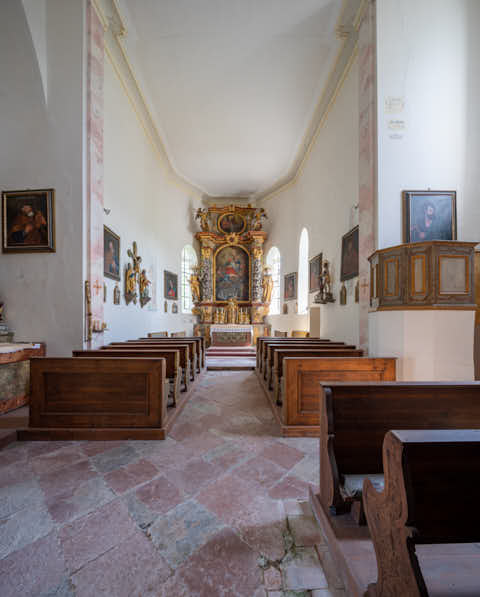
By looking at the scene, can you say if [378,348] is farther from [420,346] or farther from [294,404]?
[294,404]

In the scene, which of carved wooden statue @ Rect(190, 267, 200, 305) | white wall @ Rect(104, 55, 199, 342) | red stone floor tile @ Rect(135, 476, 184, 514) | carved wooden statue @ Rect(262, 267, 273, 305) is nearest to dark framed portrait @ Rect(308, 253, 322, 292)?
carved wooden statue @ Rect(262, 267, 273, 305)

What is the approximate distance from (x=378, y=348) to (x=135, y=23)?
7000 mm

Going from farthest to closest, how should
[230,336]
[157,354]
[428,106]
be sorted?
1. [230,336]
2. [428,106]
3. [157,354]

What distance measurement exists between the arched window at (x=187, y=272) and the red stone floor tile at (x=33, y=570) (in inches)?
412

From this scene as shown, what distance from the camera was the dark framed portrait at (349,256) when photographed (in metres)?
5.45

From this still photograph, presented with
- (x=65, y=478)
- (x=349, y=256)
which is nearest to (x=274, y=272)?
(x=349, y=256)

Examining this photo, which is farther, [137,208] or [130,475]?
[137,208]

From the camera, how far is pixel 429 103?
4.57m

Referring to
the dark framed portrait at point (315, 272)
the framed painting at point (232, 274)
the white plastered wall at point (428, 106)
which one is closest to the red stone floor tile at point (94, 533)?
Answer: the white plastered wall at point (428, 106)

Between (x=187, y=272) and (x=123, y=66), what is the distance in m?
7.57

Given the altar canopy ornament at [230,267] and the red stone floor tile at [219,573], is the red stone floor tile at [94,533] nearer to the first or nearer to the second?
the red stone floor tile at [219,573]

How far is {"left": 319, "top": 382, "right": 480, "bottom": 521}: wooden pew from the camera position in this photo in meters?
1.73

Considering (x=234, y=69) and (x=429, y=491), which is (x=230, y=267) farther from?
(x=429, y=491)

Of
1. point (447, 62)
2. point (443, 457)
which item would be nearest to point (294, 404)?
point (443, 457)
